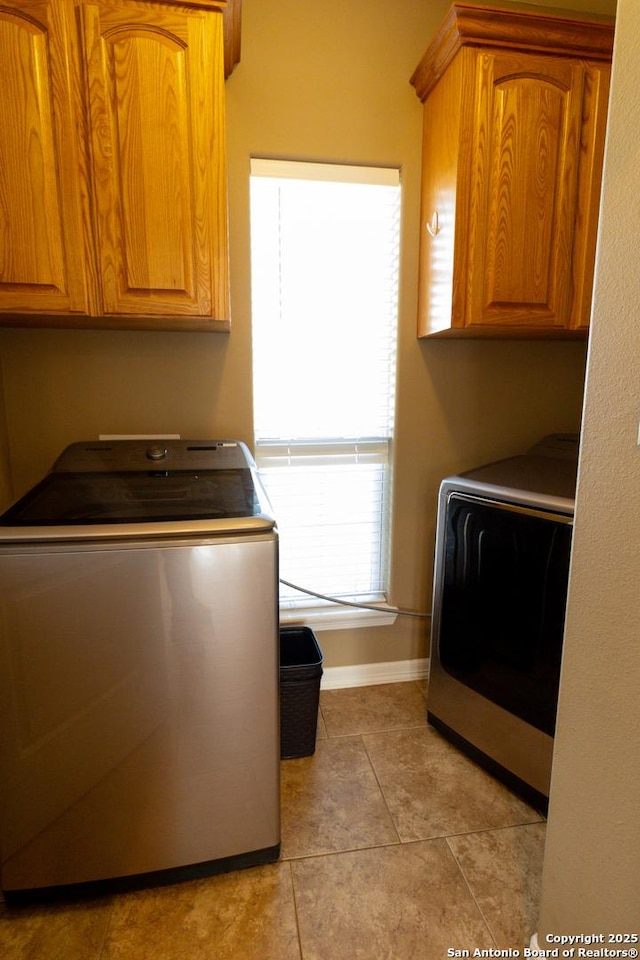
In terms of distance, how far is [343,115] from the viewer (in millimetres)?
1797

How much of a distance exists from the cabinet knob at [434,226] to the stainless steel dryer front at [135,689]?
1.21 meters

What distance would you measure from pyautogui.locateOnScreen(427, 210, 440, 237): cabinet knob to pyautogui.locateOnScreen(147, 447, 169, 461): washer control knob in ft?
4.00

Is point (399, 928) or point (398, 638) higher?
point (398, 638)

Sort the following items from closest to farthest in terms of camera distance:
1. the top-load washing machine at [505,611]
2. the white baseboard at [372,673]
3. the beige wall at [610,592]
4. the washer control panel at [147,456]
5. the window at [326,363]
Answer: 1. the beige wall at [610,592]
2. the top-load washing machine at [505,611]
3. the washer control panel at [147,456]
4. the window at [326,363]
5. the white baseboard at [372,673]

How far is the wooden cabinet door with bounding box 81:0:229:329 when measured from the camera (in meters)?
1.33

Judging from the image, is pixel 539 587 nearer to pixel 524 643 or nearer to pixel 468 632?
pixel 524 643

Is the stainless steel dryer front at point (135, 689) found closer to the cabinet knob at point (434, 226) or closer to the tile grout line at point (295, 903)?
the tile grout line at point (295, 903)

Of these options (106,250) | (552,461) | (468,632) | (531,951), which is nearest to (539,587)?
(468,632)

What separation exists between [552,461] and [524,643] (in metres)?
0.69

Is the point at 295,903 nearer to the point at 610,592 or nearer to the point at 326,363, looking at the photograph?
the point at 610,592

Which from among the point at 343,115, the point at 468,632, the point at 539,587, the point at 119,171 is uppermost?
the point at 343,115

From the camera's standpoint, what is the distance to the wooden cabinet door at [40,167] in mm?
1278

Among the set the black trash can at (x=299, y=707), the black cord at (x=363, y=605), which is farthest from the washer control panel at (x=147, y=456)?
the black trash can at (x=299, y=707)

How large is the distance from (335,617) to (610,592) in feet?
4.47
